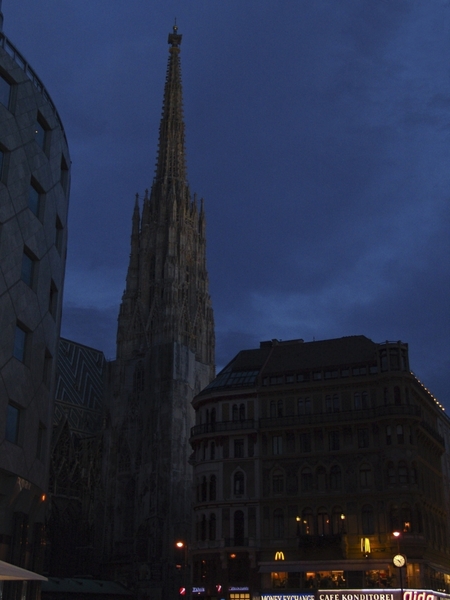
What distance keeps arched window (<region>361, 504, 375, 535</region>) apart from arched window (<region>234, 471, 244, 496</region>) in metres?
9.66

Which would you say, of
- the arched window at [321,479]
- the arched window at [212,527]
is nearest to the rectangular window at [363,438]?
the arched window at [321,479]

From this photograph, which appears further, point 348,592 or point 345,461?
point 345,461

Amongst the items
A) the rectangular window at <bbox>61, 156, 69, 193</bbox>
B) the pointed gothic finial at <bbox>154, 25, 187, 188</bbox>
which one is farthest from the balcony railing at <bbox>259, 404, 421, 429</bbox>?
the pointed gothic finial at <bbox>154, 25, 187, 188</bbox>

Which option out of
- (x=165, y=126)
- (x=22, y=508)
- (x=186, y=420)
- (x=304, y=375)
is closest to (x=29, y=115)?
(x=22, y=508)

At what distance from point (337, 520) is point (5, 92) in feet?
129

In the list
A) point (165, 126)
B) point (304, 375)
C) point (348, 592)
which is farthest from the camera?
point (165, 126)

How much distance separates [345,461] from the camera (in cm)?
5872

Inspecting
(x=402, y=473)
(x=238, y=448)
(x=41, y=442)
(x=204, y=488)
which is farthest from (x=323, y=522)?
(x=41, y=442)

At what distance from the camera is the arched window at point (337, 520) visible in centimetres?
5662

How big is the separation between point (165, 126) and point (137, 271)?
90.4 feet

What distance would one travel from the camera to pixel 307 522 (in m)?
57.8

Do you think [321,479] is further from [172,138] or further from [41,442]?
[172,138]

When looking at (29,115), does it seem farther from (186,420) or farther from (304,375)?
(186,420)

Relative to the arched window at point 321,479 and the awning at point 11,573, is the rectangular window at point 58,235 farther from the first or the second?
the arched window at point 321,479
